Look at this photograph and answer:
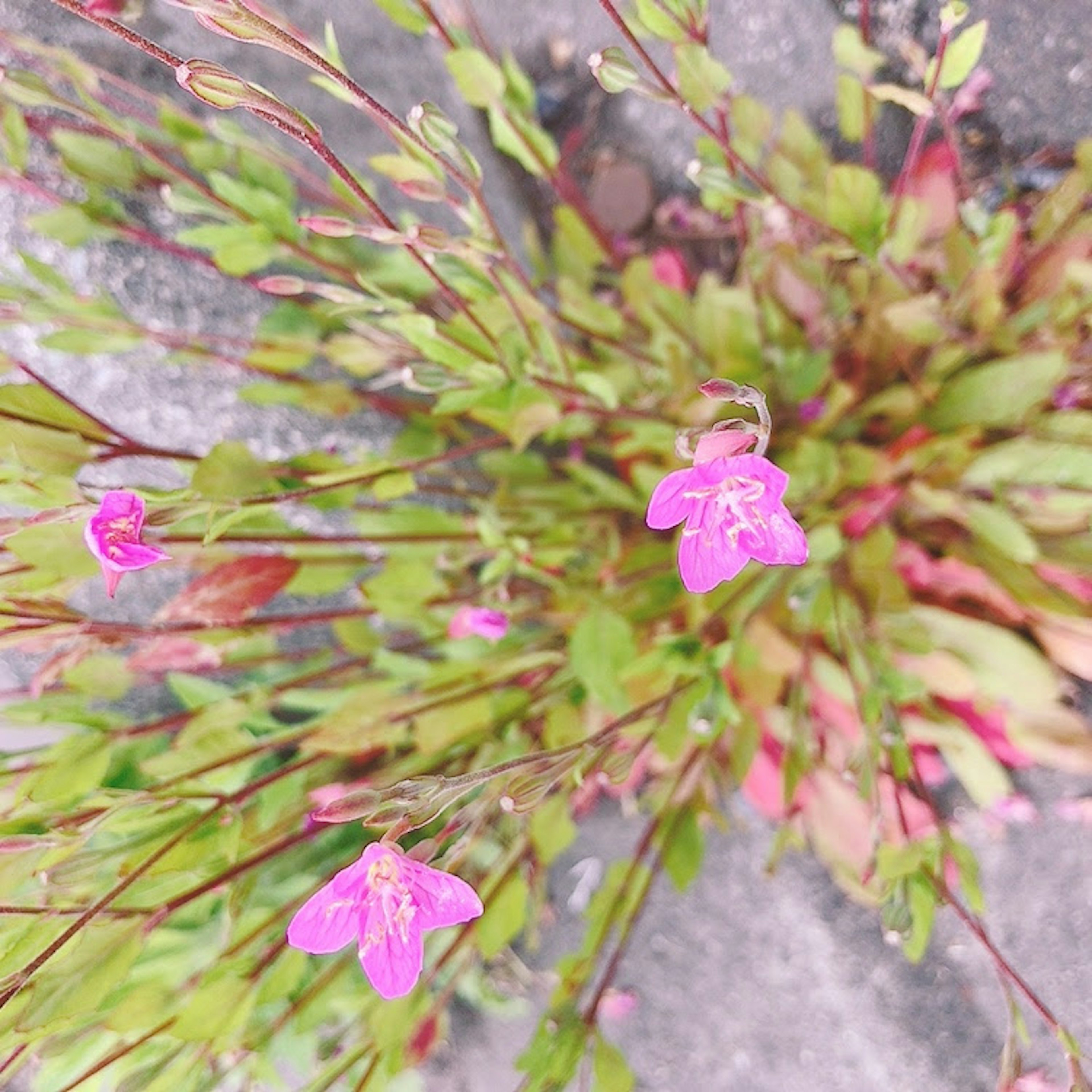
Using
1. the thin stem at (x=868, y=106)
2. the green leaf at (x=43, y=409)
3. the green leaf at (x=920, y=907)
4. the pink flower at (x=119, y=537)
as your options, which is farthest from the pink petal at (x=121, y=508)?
the thin stem at (x=868, y=106)

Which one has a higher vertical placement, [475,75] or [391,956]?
[475,75]

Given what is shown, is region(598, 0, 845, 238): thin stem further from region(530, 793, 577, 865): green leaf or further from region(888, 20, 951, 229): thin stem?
region(530, 793, 577, 865): green leaf

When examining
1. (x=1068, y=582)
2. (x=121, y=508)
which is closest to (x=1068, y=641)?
(x=1068, y=582)

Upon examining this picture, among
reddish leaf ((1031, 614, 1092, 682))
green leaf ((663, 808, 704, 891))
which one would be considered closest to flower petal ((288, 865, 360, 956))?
green leaf ((663, 808, 704, 891))

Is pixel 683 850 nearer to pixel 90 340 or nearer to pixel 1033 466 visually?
pixel 1033 466

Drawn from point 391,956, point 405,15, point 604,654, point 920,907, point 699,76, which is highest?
point 405,15

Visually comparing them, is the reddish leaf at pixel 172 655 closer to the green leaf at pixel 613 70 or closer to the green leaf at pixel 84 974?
the green leaf at pixel 84 974
